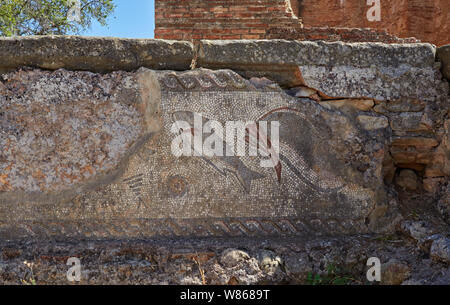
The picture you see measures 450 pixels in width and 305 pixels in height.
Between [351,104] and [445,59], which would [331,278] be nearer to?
[351,104]

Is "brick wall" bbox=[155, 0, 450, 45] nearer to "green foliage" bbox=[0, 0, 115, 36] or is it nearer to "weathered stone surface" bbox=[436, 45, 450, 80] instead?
"weathered stone surface" bbox=[436, 45, 450, 80]

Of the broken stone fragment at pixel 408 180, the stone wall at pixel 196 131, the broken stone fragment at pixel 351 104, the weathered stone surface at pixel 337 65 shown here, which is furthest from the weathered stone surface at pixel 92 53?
the broken stone fragment at pixel 408 180

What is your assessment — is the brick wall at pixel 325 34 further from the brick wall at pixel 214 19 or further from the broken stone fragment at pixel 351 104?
the broken stone fragment at pixel 351 104

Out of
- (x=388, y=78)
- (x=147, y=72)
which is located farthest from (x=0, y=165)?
(x=388, y=78)

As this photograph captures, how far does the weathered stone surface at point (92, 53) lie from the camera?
2531 mm

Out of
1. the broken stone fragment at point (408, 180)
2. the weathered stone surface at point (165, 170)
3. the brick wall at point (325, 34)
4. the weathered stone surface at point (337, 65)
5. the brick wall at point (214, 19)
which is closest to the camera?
the weathered stone surface at point (165, 170)

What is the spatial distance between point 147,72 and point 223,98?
1.49 feet

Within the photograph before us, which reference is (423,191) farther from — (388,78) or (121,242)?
(121,242)

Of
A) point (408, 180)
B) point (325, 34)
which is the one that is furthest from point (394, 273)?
point (325, 34)

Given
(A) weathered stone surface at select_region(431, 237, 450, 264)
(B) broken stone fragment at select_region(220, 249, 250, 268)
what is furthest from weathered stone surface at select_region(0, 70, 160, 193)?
(A) weathered stone surface at select_region(431, 237, 450, 264)

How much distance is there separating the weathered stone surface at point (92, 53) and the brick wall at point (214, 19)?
197 cm

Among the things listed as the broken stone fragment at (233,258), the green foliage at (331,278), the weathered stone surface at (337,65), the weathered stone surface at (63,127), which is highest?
the weathered stone surface at (337,65)

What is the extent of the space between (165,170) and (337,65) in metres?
1.18
